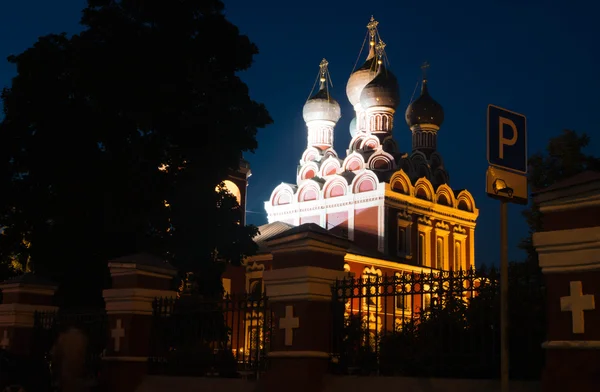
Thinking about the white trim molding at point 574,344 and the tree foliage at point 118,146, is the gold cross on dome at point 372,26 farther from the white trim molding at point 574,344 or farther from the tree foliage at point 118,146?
the white trim molding at point 574,344

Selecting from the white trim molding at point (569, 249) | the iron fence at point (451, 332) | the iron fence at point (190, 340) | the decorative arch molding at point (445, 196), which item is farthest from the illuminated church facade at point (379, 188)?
the white trim molding at point (569, 249)

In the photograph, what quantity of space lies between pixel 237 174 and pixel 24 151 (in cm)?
1552

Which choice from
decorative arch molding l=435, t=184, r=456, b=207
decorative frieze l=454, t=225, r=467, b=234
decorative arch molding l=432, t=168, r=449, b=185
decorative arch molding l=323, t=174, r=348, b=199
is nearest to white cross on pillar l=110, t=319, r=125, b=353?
decorative arch molding l=323, t=174, r=348, b=199

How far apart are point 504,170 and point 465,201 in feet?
113

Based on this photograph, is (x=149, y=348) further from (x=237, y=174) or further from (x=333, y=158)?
(x=333, y=158)

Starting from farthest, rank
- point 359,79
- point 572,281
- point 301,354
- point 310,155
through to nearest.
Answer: point 310,155 → point 359,79 → point 301,354 → point 572,281

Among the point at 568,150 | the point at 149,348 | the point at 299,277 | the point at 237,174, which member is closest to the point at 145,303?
the point at 149,348

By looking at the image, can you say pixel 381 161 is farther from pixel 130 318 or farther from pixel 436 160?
pixel 130 318

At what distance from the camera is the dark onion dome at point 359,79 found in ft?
131

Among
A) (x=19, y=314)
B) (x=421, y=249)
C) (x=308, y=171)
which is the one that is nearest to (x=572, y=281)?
(x=19, y=314)

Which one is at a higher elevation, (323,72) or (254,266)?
(323,72)

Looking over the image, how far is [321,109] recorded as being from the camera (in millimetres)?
40438

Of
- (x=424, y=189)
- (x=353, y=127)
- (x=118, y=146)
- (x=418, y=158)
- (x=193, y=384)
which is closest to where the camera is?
(x=193, y=384)

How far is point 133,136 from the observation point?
48.8ft
